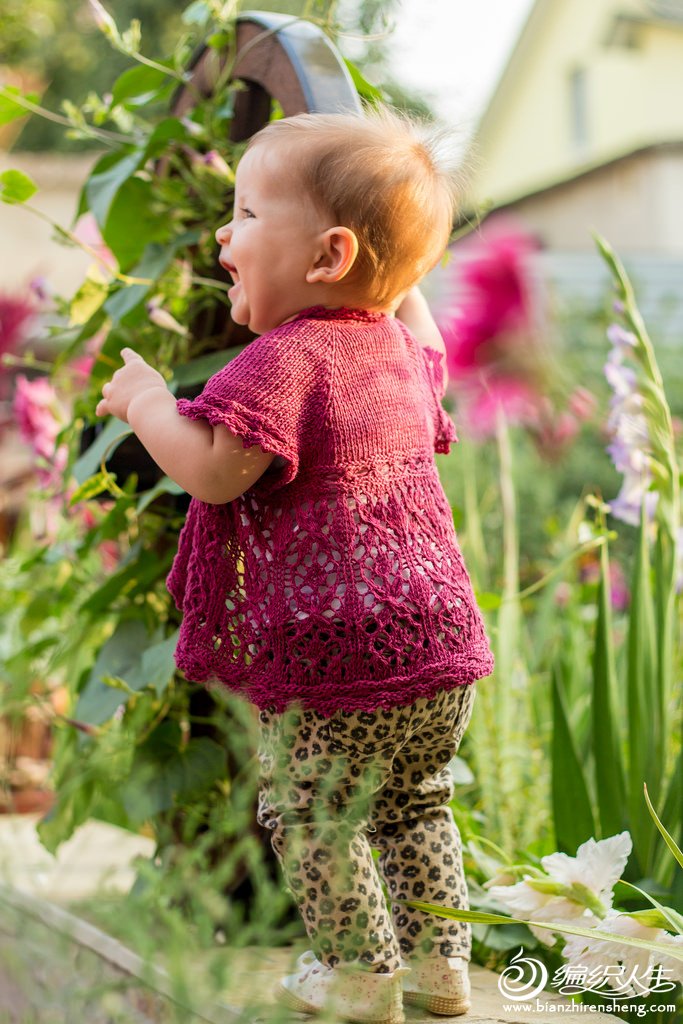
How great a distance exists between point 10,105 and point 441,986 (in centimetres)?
148

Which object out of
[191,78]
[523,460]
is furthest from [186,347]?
[523,460]

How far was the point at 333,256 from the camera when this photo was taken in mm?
1367

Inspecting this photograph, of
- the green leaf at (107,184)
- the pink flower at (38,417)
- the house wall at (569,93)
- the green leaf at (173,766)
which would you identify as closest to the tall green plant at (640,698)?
the green leaf at (173,766)

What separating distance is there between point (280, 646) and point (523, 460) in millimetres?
4565

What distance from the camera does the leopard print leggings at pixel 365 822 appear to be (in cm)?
136

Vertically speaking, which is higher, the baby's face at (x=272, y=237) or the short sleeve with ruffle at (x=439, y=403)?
the baby's face at (x=272, y=237)

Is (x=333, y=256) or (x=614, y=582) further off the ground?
(x=333, y=256)

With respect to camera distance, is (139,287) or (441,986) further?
(139,287)

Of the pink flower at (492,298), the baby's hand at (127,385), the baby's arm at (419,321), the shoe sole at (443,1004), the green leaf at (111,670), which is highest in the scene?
the pink flower at (492,298)

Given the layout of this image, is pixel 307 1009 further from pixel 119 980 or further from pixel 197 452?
pixel 197 452

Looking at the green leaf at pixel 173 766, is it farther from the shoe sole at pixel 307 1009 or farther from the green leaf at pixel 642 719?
the green leaf at pixel 642 719

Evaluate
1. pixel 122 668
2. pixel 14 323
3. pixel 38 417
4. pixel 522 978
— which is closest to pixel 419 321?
pixel 122 668

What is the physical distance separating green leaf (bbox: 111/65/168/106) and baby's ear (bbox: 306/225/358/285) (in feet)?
2.31

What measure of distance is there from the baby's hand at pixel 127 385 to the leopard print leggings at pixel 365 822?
1.38 feet
